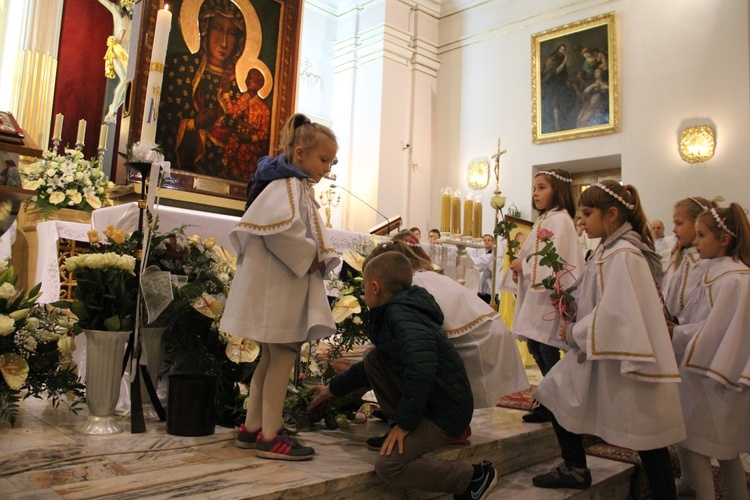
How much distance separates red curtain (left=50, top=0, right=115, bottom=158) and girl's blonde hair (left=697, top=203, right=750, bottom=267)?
7639mm

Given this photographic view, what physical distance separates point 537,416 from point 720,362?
1045 mm

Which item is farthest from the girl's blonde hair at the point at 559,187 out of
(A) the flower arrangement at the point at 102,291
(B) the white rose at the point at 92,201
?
(B) the white rose at the point at 92,201

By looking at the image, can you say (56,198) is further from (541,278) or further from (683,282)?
(683,282)

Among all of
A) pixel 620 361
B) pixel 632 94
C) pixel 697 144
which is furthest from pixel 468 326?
pixel 632 94

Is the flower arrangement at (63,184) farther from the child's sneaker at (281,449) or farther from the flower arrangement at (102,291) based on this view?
the child's sneaker at (281,449)

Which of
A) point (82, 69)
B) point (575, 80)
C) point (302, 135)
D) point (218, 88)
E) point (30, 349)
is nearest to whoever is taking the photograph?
point (302, 135)

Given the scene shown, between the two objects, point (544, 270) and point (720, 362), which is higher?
point (544, 270)

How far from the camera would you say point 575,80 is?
1023 cm

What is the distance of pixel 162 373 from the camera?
10.4ft

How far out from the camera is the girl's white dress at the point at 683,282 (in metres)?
3.22

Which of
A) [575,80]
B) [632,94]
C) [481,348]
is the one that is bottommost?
[481,348]

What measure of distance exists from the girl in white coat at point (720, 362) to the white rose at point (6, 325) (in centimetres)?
288

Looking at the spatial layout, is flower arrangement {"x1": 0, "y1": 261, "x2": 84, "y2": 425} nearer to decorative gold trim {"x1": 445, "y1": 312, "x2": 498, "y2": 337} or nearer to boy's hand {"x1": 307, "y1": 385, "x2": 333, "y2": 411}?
boy's hand {"x1": 307, "y1": 385, "x2": 333, "y2": 411}

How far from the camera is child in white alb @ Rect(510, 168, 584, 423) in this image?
127 inches
